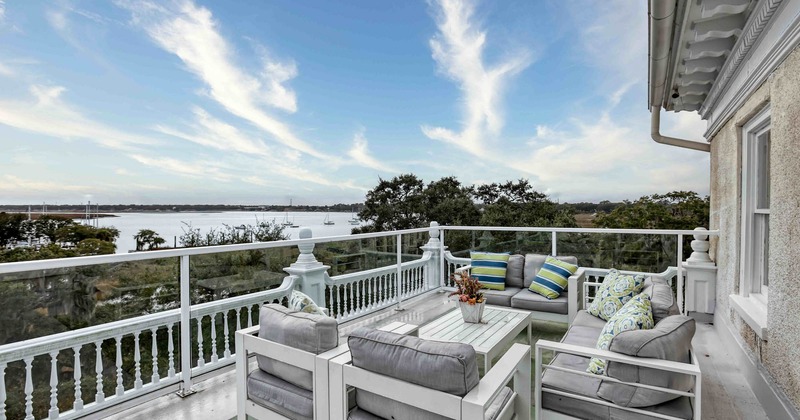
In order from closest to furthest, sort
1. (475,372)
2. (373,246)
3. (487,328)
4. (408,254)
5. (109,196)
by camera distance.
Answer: (475,372), (487,328), (373,246), (408,254), (109,196)

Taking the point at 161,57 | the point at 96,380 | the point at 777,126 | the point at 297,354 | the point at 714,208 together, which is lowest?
the point at 96,380

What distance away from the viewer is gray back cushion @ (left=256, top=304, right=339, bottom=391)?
1.82 m

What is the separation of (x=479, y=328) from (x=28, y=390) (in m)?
2.99

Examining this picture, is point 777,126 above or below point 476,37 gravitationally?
below

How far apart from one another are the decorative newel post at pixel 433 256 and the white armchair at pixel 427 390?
4217 mm

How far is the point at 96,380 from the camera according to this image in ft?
8.04

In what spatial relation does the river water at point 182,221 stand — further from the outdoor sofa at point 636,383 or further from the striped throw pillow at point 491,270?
the outdoor sofa at point 636,383

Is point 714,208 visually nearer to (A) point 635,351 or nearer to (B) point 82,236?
(A) point 635,351

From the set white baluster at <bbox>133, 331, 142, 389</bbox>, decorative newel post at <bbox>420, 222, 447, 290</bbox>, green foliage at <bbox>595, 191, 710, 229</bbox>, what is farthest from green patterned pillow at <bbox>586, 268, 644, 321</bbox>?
green foliage at <bbox>595, 191, 710, 229</bbox>

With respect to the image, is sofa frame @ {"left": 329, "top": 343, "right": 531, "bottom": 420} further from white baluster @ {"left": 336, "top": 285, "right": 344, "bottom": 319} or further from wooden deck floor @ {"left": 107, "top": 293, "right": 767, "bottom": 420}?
white baluster @ {"left": 336, "top": 285, "right": 344, "bottom": 319}

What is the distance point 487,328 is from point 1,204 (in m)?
10.4

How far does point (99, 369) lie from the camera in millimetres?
2459

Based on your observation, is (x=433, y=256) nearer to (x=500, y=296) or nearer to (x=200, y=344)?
(x=500, y=296)

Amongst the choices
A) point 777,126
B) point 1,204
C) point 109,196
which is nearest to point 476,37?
point 777,126
